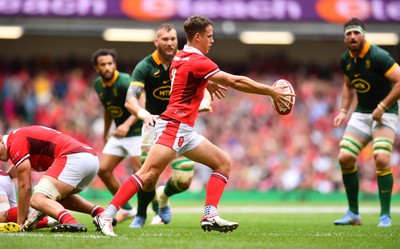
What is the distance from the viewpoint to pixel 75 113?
22.4 m

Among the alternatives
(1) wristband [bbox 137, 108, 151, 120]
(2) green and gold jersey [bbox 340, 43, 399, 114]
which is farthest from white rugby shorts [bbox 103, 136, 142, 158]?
(2) green and gold jersey [bbox 340, 43, 399, 114]

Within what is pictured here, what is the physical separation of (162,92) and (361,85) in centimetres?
279

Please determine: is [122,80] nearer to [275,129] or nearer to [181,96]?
[181,96]

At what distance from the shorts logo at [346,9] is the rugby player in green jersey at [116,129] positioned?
1168cm

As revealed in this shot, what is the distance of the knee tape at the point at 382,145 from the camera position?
9688 millimetres

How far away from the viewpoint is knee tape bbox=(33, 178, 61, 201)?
7.79m

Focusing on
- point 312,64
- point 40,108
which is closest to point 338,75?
point 312,64

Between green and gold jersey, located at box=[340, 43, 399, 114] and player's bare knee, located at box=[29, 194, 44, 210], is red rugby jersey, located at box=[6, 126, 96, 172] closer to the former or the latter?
player's bare knee, located at box=[29, 194, 44, 210]

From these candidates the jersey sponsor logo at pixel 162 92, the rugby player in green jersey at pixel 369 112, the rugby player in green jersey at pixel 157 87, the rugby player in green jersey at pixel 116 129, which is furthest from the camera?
the rugby player in green jersey at pixel 116 129

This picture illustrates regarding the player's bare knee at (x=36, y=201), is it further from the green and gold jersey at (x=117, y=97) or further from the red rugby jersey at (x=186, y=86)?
the green and gold jersey at (x=117, y=97)

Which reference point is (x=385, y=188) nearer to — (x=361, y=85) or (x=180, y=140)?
(x=361, y=85)

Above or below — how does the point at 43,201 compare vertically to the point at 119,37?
below

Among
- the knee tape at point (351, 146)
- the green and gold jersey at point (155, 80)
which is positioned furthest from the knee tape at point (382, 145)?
the green and gold jersey at point (155, 80)

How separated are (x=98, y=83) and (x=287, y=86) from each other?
434cm
